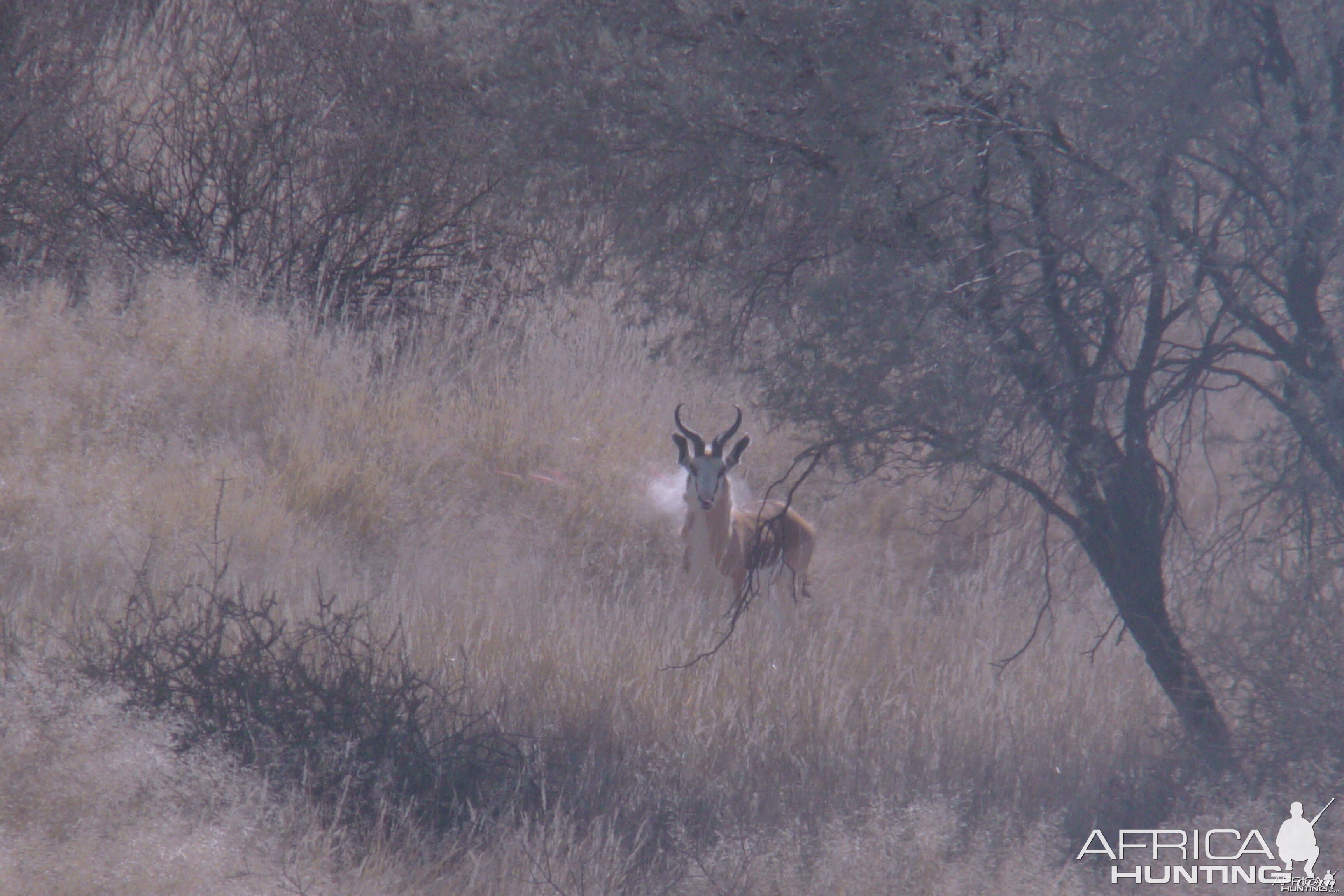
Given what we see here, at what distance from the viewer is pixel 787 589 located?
9500 mm

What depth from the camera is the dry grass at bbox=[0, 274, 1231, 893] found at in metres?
5.20

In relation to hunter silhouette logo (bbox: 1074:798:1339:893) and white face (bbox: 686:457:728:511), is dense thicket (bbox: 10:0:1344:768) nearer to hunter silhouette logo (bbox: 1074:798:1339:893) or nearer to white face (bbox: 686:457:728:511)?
hunter silhouette logo (bbox: 1074:798:1339:893)

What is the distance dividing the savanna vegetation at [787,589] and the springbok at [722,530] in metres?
0.34

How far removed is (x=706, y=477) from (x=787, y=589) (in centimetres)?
164

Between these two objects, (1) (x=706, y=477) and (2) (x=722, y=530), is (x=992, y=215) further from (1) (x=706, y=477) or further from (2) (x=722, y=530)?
(2) (x=722, y=530)

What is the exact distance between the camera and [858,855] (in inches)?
204

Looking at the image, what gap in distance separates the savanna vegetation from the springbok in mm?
340

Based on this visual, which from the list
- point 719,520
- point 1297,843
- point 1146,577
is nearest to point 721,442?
point 719,520

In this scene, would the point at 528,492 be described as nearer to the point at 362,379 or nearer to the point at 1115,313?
the point at 362,379

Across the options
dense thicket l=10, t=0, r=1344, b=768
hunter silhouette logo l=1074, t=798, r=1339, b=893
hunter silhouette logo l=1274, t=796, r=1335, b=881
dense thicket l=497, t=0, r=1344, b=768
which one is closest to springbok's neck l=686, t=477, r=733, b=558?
dense thicket l=10, t=0, r=1344, b=768

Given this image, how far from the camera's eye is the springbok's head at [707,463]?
27.2 feet

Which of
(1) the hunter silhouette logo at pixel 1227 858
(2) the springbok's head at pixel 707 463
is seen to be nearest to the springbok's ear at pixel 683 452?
(2) the springbok's head at pixel 707 463

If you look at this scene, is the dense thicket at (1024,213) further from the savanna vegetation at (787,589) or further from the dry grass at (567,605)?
the dry grass at (567,605)

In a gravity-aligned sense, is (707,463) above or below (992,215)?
below
